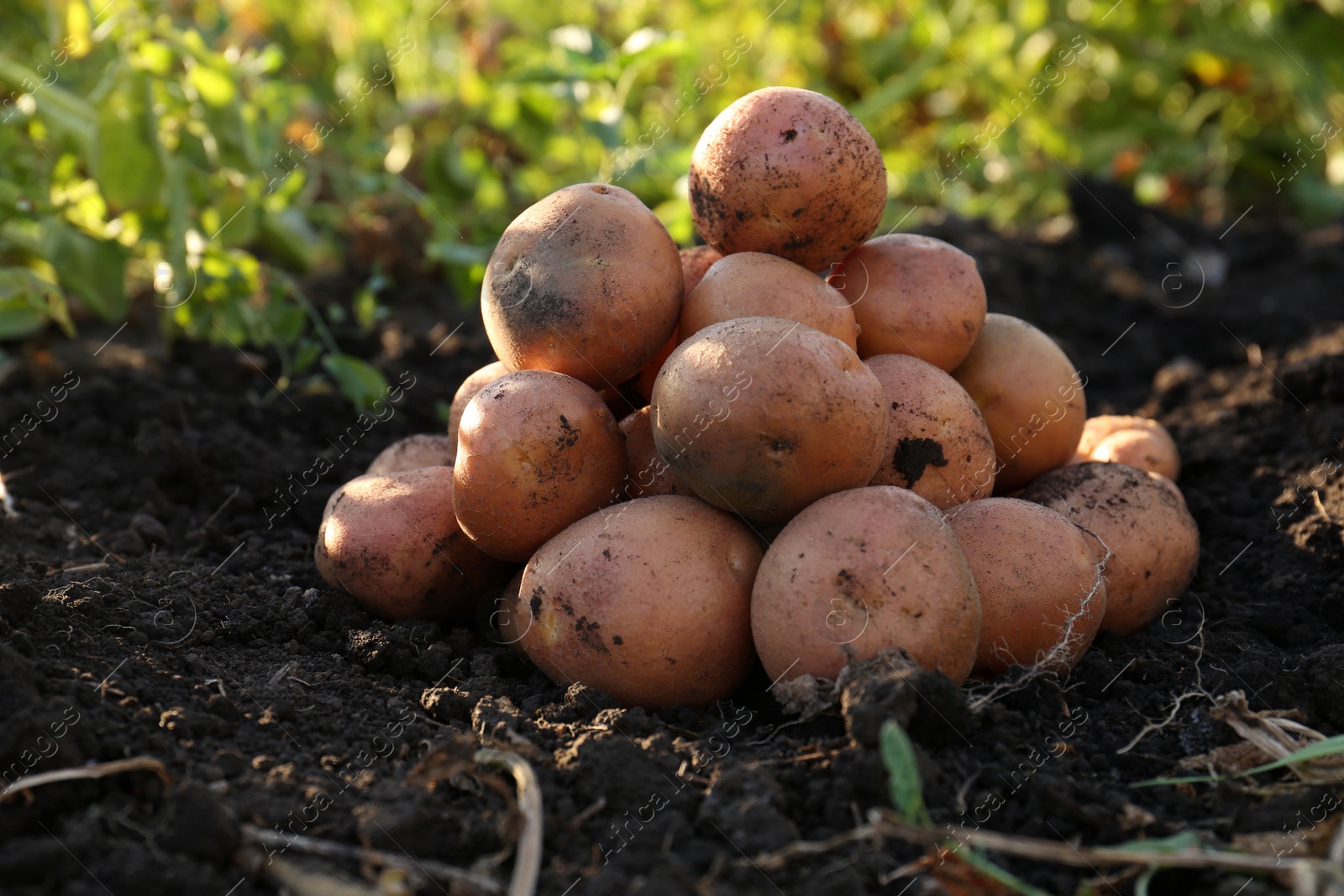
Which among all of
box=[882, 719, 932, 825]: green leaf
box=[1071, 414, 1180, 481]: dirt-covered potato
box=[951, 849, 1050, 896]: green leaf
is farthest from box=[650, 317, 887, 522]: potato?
box=[1071, 414, 1180, 481]: dirt-covered potato

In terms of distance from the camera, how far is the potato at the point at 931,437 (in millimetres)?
2500

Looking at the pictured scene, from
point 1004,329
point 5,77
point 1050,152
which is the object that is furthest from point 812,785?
point 1050,152

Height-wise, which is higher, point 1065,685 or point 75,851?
point 75,851

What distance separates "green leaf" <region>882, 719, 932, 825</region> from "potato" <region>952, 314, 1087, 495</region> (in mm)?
1249

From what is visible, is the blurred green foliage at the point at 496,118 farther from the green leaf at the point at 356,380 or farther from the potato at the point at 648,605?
the potato at the point at 648,605

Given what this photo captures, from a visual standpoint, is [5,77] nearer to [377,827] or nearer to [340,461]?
[340,461]

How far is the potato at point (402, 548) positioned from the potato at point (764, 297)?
0.74 meters

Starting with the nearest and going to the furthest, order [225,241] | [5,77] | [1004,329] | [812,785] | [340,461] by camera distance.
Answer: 1. [812,785]
2. [1004,329]
3. [340,461]
4. [5,77]
5. [225,241]

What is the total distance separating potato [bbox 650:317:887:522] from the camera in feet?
7.10

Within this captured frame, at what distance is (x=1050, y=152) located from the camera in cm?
676

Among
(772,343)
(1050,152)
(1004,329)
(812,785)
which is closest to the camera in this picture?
(812,785)

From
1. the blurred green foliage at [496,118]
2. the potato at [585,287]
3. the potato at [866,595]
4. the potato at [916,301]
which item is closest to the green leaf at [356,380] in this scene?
the blurred green foliage at [496,118]

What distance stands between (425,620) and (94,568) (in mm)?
859

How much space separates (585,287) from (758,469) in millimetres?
600
